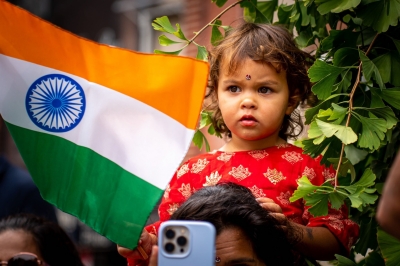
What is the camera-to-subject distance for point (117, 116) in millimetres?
2363

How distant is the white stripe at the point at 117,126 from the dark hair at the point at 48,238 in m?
0.38

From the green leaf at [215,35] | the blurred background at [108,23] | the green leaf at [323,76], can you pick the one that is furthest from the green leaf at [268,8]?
the blurred background at [108,23]

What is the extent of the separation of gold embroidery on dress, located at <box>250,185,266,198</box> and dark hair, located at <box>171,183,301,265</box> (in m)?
0.25

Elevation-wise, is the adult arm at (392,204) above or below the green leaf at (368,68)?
below

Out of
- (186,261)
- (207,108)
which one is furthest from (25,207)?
(186,261)

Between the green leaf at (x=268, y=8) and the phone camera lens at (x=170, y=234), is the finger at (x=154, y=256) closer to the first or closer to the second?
the phone camera lens at (x=170, y=234)

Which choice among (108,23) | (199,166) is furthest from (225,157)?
(108,23)

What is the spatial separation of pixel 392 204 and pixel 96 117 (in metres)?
1.14

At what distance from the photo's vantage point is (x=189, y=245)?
1.77 meters

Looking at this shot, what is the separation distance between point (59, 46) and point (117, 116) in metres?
0.29

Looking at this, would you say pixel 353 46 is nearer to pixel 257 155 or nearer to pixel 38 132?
pixel 257 155

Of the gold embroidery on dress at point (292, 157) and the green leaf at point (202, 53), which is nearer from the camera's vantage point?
the gold embroidery on dress at point (292, 157)

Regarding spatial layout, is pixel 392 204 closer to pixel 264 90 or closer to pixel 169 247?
pixel 169 247

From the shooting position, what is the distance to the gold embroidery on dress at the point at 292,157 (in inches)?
115
